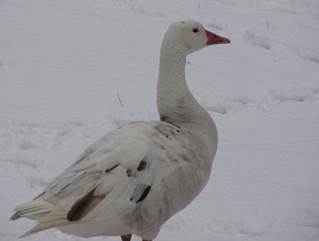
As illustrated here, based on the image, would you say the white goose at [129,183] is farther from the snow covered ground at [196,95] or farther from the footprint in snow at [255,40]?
the footprint in snow at [255,40]

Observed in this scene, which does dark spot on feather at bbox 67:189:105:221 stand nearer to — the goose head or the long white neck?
the long white neck

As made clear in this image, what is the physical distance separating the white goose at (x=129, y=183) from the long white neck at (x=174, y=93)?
0.05 metres

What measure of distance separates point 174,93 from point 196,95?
2.61 metres

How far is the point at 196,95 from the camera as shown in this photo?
6.83m

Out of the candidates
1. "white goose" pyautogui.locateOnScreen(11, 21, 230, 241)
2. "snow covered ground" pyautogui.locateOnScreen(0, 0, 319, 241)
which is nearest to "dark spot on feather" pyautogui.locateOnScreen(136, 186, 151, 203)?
"white goose" pyautogui.locateOnScreen(11, 21, 230, 241)

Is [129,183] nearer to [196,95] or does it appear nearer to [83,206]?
[83,206]

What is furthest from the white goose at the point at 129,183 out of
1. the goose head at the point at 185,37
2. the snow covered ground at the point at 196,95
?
the snow covered ground at the point at 196,95

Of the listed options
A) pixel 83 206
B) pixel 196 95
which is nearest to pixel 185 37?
pixel 83 206

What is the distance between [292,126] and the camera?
6.51 m

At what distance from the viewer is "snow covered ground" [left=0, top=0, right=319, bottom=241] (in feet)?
16.1

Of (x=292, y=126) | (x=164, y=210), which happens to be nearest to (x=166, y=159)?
(x=164, y=210)

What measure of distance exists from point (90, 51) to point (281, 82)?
1996 mm

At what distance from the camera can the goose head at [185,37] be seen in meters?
4.20

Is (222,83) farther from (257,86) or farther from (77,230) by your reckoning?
(77,230)
